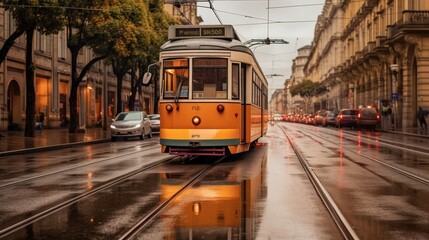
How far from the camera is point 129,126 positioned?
102 feet

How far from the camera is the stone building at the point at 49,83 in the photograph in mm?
36219

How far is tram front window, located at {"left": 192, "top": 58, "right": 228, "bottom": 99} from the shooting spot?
1502 cm

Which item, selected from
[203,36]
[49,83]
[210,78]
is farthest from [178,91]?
[49,83]

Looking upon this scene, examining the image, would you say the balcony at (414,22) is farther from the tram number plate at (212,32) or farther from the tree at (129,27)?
the tram number plate at (212,32)

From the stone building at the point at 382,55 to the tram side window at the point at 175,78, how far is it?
3261cm

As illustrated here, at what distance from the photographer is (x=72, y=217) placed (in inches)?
296

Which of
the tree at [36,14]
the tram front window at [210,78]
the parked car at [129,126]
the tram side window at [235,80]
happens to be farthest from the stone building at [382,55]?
the tram front window at [210,78]

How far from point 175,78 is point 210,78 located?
37.3 inches

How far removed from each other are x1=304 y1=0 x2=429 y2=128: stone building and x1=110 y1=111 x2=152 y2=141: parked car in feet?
72.0

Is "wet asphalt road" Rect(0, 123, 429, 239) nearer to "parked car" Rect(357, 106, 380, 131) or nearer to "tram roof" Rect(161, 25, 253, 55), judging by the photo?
"tram roof" Rect(161, 25, 253, 55)

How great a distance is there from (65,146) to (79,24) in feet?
32.3

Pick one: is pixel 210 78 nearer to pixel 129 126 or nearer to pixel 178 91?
pixel 178 91

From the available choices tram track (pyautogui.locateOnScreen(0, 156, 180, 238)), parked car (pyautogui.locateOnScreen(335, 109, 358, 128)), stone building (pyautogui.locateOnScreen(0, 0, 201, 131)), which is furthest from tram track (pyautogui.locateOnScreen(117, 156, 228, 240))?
parked car (pyautogui.locateOnScreen(335, 109, 358, 128))

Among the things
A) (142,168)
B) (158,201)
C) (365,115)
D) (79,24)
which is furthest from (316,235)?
(365,115)
